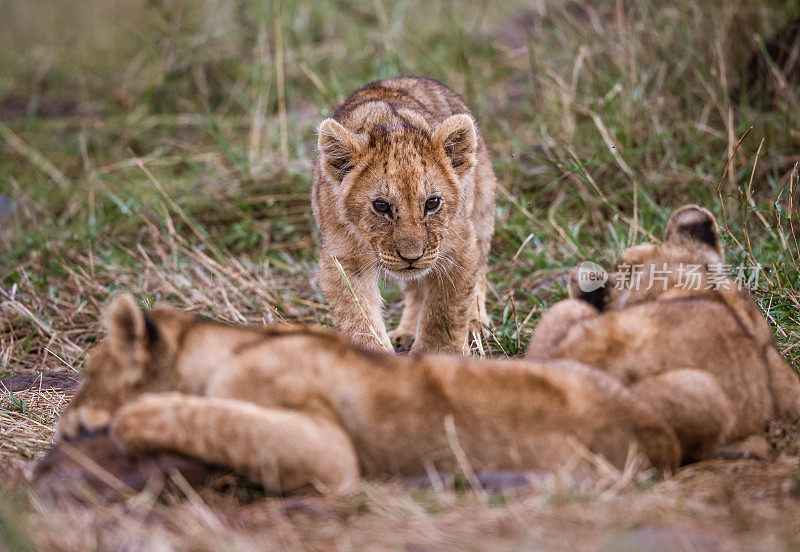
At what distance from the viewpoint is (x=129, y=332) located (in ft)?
11.0

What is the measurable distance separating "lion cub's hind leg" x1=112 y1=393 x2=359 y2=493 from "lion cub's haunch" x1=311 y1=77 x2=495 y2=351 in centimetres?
190

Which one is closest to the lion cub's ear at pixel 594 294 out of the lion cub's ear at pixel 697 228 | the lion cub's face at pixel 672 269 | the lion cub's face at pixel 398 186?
the lion cub's face at pixel 672 269

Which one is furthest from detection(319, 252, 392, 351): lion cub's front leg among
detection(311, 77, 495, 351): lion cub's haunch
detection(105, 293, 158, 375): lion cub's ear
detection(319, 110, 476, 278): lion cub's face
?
detection(105, 293, 158, 375): lion cub's ear

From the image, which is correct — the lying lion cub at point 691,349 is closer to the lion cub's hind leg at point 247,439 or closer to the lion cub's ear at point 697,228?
the lion cub's ear at point 697,228

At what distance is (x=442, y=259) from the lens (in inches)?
218

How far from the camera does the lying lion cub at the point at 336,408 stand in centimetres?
306

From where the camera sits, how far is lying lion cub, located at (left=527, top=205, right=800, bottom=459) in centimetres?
344

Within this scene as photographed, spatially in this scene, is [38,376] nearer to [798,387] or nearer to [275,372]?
Result: [275,372]

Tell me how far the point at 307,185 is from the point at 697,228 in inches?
170

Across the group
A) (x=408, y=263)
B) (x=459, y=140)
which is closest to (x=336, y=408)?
(x=408, y=263)

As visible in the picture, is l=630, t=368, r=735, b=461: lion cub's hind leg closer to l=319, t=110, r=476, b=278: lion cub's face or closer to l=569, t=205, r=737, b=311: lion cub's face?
l=569, t=205, r=737, b=311: lion cub's face

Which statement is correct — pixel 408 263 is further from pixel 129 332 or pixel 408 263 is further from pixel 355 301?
pixel 129 332

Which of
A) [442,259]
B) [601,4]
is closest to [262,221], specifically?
[442,259]

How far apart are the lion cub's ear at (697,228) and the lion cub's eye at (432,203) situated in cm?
147
